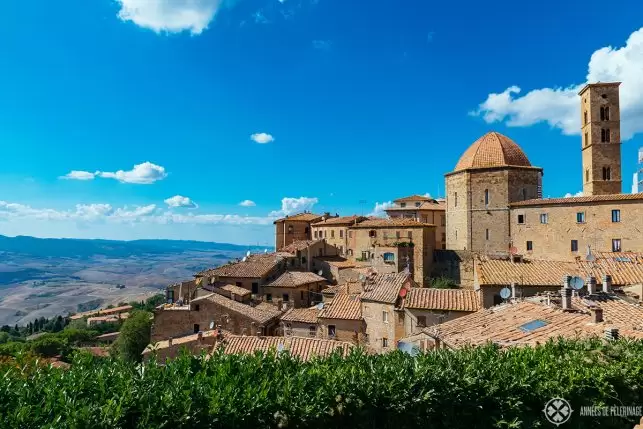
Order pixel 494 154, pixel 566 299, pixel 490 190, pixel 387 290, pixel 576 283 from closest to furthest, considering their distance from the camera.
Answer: pixel 566 299 → pixel 576 283 → pixel 387 290 → pixel 490 190 → pixel 494 154

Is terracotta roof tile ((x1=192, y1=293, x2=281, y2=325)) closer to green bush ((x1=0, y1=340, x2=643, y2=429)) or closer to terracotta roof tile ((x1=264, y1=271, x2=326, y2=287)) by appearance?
terracotta roof tile ((x1=264, y1=271, x2=326, y2=287))

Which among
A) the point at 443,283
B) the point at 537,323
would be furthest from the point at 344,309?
the point at 443,283

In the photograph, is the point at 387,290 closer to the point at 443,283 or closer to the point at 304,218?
the point at 443,283

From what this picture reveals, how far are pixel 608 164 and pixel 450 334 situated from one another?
45422mm

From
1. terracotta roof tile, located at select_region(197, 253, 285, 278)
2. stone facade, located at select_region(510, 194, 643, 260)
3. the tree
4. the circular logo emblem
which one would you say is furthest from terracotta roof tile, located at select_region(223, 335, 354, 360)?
stone facade, located at select_region(510, 194, 643, 260)

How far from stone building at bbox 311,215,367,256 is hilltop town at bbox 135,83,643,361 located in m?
0.33

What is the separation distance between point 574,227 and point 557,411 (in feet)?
125

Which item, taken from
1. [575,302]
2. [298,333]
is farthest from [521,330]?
[298,333]

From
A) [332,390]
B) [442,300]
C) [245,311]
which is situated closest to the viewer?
[332,390]

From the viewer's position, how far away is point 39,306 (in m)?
178

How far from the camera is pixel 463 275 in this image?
4488cm

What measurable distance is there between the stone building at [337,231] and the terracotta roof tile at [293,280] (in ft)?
47.5

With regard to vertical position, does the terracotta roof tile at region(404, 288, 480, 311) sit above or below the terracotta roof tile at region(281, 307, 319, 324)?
above

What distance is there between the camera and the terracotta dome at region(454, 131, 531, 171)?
45.9 m
